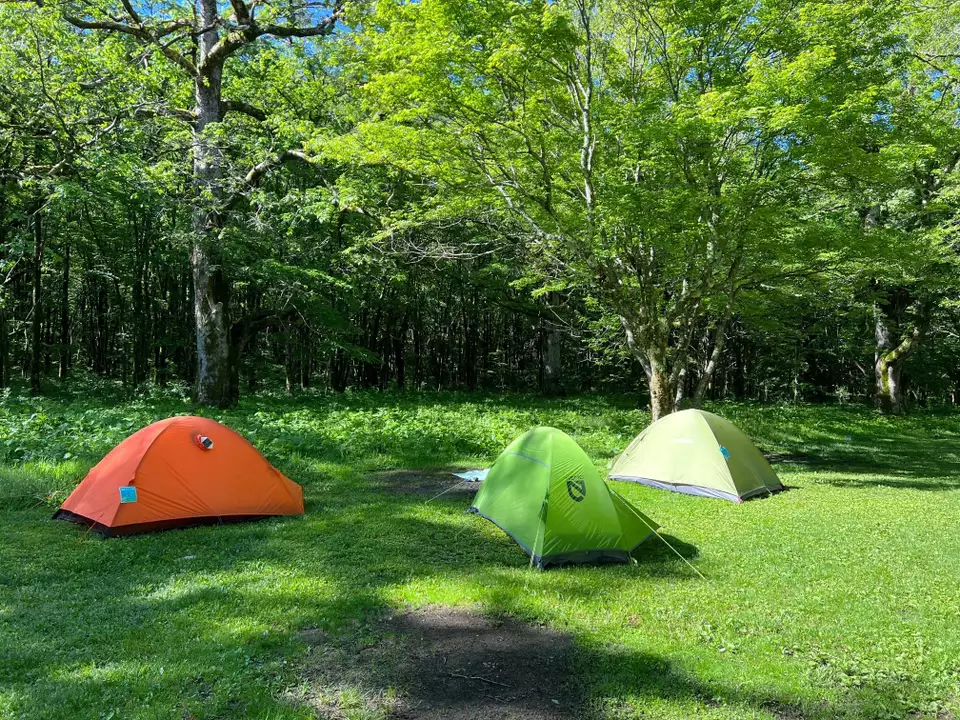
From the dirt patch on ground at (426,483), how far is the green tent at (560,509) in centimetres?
197

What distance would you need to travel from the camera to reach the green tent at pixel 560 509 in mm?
5586

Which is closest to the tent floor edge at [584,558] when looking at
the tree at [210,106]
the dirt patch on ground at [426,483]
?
the dirt patch on ground at [426,483]

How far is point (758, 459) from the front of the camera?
921cm

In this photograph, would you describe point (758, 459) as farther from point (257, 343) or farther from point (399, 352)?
point (257, 343)

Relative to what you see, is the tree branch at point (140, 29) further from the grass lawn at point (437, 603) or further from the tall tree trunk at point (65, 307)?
the tall tree trunk at point (65, 307)

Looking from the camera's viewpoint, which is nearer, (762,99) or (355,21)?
(762,99)

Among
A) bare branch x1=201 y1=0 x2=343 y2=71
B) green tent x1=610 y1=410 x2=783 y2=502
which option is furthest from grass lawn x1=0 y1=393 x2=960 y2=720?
bare branch x1=201 y1=0 x2=343 y2=71

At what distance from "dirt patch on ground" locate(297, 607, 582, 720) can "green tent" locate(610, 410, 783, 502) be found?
5.31m

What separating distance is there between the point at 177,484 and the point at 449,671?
408 centimetres

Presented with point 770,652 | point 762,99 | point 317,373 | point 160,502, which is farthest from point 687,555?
point 317,373

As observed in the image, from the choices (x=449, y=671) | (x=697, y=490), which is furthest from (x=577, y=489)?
(x=697, y=490)

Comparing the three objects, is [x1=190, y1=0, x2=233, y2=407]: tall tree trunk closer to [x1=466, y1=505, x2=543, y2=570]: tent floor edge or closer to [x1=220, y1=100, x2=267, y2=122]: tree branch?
[x1=220, y1=100, x2=267, y2=122]: tree branch

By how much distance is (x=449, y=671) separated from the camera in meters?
3.56

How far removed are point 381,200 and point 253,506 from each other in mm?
9746
